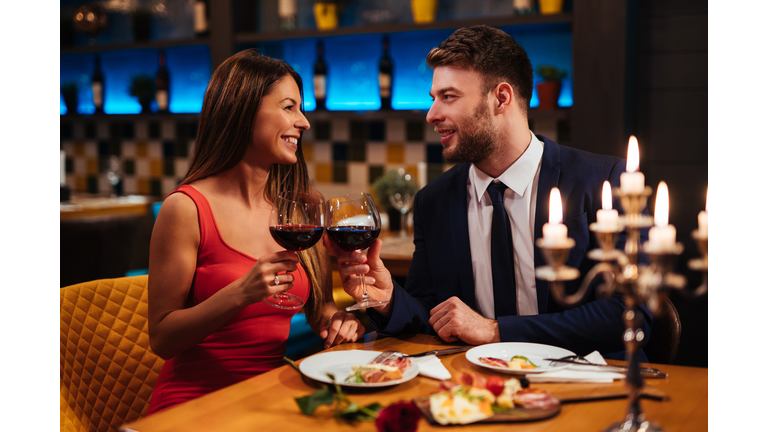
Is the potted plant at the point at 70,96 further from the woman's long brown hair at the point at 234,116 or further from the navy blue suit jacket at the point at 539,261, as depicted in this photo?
the navy blue suit jacket at the point at 539,261

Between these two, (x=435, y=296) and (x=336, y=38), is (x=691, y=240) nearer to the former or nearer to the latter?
(x=435, y=296)

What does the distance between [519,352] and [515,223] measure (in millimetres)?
534

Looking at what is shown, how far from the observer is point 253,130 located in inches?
61.5

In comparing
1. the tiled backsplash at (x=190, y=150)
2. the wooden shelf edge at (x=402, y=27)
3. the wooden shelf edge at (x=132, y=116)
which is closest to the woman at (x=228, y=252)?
the wooden shelf edge at (x=402, y=27)

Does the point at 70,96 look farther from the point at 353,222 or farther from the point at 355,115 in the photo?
the point at 353,222

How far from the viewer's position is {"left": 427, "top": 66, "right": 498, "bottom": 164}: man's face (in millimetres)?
1670

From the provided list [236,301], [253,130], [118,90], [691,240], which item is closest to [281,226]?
[236,301]

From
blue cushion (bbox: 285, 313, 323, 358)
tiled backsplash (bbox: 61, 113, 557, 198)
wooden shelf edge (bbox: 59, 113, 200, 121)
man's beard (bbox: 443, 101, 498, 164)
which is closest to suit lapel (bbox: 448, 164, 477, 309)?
man's beard (bbox: 443, 101, 498, 164)

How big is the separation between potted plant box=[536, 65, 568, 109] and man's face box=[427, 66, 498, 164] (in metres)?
1.39

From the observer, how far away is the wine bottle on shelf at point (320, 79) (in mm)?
3521

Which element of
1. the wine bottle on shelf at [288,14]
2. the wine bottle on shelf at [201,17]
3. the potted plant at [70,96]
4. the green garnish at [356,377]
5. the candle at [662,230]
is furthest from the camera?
the potted plant at [70,96]

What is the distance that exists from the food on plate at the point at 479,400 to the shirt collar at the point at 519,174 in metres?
0.77

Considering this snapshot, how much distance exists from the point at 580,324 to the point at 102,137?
430 centimetres

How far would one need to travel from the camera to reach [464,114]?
1693 mm
